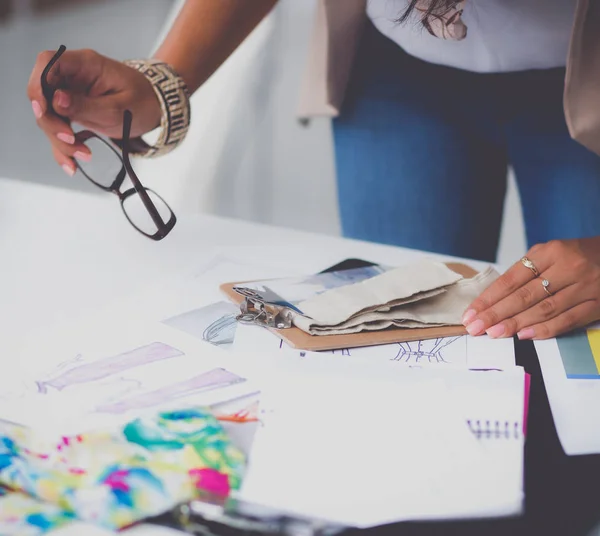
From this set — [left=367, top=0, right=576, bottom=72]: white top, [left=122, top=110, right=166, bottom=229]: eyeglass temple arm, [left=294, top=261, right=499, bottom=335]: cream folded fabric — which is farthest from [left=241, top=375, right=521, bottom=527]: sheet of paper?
[left=367, top=0, right=576, bottom=72]: white top

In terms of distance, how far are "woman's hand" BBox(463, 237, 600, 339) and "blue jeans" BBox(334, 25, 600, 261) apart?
10.7 inches

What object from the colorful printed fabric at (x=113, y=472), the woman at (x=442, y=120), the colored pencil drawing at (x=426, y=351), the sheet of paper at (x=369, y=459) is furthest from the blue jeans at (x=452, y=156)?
the colorful printed fabric at (x=113, y=472)

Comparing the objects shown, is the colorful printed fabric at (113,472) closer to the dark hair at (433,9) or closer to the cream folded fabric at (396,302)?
the cream folded fabric at (396,302)

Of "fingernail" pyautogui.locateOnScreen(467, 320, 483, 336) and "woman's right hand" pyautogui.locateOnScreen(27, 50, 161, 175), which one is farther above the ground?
"woman's right hand" pyautogui.locateOnScreen(27, 50, 161, 175)

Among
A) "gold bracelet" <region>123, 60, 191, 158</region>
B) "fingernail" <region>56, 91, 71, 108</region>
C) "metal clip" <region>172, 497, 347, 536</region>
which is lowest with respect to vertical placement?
"metal clip" <region>172, 497, 347, 536</region>

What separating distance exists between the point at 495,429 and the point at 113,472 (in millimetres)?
281

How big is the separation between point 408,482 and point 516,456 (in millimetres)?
89

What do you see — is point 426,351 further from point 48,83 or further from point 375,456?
point 48,83

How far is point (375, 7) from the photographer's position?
988 millimetres

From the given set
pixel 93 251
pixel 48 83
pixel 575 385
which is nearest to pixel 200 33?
pixel 48 83

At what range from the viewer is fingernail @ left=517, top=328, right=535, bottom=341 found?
74cm

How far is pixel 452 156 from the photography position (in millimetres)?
1105

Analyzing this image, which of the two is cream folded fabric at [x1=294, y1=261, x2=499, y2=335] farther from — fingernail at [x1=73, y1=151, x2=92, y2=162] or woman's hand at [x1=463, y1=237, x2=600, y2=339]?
fingernail at [x1=73, y1=151, x2=92, y2=162]

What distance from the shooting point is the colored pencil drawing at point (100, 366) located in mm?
635
